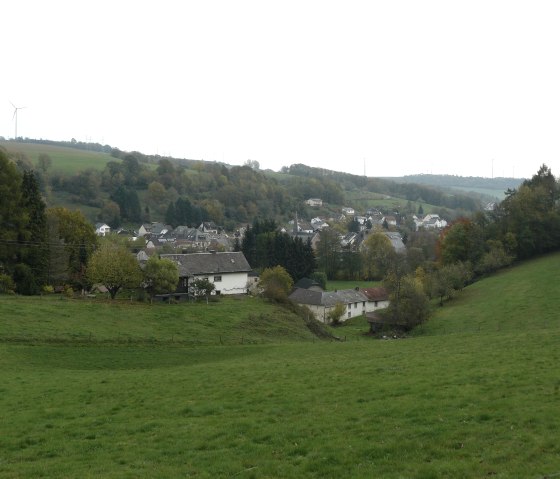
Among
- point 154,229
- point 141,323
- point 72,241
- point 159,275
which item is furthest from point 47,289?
point 154,229

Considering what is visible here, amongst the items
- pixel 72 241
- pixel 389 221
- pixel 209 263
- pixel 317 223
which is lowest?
pixel 209 263

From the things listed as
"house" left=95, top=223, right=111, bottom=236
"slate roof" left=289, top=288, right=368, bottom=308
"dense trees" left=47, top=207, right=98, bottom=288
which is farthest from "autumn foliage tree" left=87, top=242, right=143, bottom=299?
"house" left=95, top=223, right=111, bottom=236

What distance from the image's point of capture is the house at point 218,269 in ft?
212

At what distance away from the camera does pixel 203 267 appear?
6600 cm

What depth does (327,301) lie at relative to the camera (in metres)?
72.8

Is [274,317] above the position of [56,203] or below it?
below

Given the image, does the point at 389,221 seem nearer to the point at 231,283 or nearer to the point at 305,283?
the point at 305,283

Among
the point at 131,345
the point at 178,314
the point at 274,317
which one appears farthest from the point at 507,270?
the point at 131,345

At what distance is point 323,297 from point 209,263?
1480 cm

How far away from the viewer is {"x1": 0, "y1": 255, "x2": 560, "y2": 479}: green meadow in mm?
12266

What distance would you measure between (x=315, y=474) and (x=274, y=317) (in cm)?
3823

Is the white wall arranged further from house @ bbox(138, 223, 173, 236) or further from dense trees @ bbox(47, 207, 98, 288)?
house @ bbox(138, 223, 173, 236)

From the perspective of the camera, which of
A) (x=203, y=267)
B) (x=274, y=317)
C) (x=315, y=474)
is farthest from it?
(x=203, y=267)

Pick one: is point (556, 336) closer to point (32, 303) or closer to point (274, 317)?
point (274, 317)
